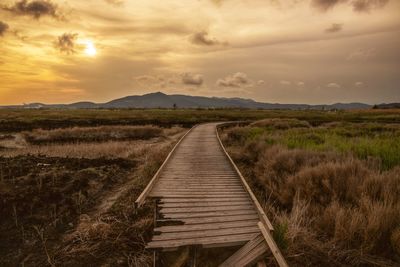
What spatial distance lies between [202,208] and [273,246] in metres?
2.31

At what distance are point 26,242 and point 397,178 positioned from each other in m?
8.76

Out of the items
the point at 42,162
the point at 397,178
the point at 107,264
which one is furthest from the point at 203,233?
the point at 42,162

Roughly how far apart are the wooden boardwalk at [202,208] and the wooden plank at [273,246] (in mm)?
117

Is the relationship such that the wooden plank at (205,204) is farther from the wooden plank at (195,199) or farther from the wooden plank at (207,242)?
A: the wooden plank at (207,242)

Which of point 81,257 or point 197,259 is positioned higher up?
point 197,259

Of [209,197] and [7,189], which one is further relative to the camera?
[7,189]

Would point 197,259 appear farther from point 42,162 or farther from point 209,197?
point 42,162

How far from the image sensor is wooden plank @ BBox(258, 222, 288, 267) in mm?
3670

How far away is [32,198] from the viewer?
8.00m

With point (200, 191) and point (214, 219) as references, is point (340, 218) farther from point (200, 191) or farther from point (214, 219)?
point (200, 191)

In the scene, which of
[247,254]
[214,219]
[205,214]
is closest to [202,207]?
[205,214]

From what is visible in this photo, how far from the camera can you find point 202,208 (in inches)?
240

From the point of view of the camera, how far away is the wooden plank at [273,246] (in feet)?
12.0

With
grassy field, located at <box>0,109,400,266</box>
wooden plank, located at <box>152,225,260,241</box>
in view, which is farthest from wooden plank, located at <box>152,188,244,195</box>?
wooden plank, located at <box>152,225,260,241</box>
